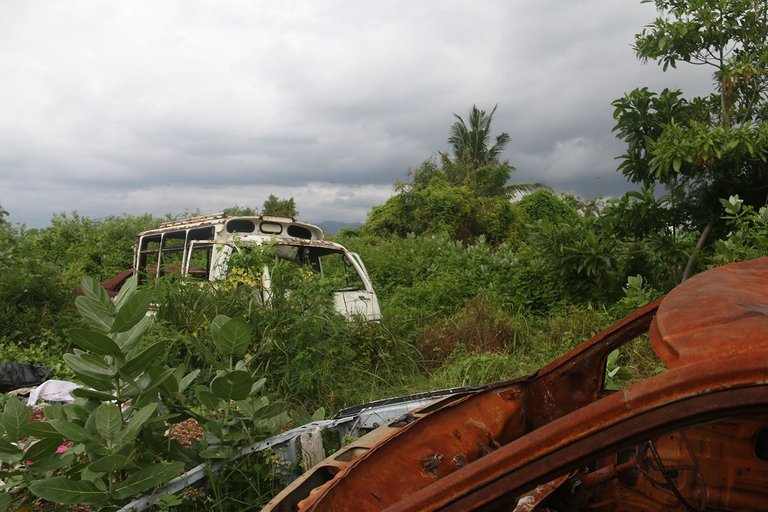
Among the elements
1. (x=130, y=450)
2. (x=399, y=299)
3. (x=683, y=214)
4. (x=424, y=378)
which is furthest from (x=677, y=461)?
(x=399, y=299)

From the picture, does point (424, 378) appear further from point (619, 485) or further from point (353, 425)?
point (619, 485)

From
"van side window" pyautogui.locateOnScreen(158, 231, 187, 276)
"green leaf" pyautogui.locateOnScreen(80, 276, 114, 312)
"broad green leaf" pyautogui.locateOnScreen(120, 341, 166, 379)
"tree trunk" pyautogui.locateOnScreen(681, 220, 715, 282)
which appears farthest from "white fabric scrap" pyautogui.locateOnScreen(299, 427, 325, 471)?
"van side window" pyautogui.locateOnScreen(158, 231, 187, 276)

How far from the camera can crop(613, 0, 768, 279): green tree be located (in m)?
6.65

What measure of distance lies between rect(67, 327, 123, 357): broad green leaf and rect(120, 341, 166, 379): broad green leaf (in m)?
0.05

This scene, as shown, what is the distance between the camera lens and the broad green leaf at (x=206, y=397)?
2186mm

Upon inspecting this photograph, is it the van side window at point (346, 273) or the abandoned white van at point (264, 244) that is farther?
the van side window at point (346, 273)

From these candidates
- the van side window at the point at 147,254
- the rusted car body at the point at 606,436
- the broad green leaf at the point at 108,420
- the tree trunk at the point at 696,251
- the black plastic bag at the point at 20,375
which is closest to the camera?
the rusted car body at the point at 606,436

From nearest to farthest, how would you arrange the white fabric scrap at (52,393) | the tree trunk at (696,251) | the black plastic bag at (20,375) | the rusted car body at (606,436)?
the rusted car body at (606,436)
the white fabric scrap at (52,393)
the black plastic bag at (20,375)
the tree trunk at (696,251)

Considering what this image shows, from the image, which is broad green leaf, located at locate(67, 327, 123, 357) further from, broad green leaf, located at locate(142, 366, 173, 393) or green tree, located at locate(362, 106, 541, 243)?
green tree, located at locate(362, 106, 541, 243)

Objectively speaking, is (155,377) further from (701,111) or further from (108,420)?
(701,111)

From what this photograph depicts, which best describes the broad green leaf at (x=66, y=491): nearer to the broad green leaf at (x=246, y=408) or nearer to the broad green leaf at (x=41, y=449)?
the broad green leaf at (x=41, y=449)

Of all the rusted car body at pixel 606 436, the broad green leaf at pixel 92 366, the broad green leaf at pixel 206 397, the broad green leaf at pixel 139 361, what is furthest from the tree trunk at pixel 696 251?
the broad green leaf at pixel 92 366

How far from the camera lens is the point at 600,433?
1.08 metres

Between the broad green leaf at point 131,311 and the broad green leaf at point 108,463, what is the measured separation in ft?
1.43
